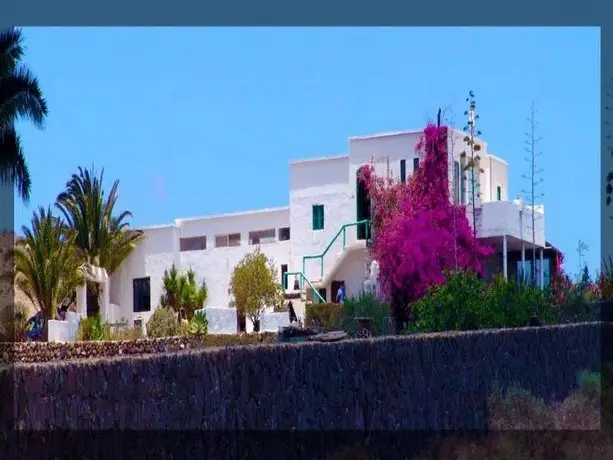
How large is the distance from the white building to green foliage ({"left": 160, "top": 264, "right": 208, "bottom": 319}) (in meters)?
0.43

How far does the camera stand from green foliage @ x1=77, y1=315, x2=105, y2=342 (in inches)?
1383

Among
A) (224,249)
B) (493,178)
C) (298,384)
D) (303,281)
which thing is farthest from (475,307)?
(224,249)

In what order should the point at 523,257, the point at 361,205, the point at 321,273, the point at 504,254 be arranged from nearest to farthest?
the point at 504,254
the point at 523,257
the point at 361,205
the point at 321,273

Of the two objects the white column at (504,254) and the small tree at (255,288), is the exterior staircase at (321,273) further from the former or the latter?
the white column at (504,254)

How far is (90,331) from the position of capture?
35.5 m

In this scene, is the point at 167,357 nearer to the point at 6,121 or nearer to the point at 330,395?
the point at 330,395

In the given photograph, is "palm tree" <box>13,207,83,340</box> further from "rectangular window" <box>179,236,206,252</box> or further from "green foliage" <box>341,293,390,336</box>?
"green foliage" <box>341,293,390,336</box>

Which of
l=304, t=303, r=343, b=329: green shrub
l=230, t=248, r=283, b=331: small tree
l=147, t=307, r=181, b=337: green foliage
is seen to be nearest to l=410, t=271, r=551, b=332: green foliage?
l=304, t=303, r=343, b=329: green shrub

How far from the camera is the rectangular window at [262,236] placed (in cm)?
4534

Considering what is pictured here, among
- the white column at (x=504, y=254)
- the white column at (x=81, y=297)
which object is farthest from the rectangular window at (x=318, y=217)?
the white column at (x=81, y=297)

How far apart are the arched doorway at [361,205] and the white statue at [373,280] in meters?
2.52

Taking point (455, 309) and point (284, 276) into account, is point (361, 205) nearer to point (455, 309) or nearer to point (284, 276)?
point (284, 276)

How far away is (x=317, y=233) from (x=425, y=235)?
23.3 feet

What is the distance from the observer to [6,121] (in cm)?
3422
